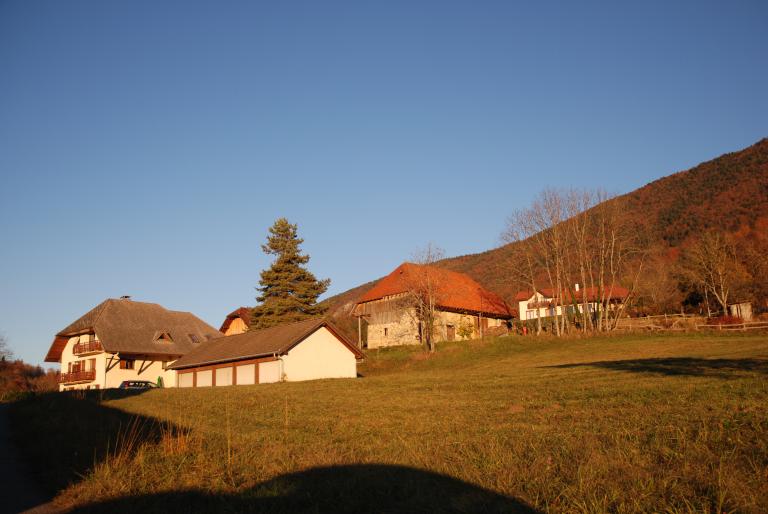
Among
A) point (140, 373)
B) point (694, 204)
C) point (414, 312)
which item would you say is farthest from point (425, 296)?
point (694, 204)

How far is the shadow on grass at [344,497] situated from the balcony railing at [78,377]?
52327mm

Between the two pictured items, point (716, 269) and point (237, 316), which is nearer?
point (716, 269)

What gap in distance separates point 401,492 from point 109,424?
10119 millimetres

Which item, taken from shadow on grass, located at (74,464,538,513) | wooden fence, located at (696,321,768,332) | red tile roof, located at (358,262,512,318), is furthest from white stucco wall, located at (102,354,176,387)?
shadow on grass, located at (74,464,538,513)

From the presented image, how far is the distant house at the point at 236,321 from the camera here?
238 feet

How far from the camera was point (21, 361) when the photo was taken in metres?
95.1

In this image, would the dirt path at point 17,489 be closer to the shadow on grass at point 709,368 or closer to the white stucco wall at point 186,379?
the shadow on grass at point 709,368

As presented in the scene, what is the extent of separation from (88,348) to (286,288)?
19891mm

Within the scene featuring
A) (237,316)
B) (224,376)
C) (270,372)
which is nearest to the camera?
(270,372)

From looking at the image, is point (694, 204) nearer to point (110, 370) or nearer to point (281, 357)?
point (281, 357)

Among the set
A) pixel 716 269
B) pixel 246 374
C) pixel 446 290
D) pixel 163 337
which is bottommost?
pixel 246 374

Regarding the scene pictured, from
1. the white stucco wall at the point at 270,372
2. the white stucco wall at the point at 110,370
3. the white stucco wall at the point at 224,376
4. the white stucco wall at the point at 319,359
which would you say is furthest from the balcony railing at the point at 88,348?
the white stucco wall at the point at 319,359

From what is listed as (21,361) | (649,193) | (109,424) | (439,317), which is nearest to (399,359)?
(439,317)

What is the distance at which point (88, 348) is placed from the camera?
54875mm
